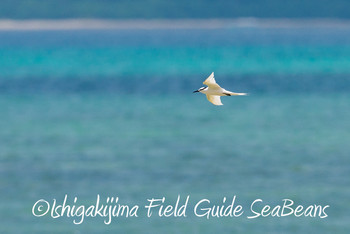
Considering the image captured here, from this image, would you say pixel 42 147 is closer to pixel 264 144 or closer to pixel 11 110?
pixel 264 144

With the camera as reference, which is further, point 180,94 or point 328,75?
point 328,75

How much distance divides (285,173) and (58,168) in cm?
523

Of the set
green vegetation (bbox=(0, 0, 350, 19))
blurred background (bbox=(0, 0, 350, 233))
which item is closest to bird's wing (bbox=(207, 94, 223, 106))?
blurred background (bbox=(0, 0, 350, 233))

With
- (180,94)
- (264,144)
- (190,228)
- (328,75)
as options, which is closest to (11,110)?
(180,94)

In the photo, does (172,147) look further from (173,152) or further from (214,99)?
(214,99)

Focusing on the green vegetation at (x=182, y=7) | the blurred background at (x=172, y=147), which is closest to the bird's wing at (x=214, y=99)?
the blurred background at (x=172, y=147)

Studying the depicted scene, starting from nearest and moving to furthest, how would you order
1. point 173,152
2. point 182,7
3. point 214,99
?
point 214,99
point 173,152
point 182,7

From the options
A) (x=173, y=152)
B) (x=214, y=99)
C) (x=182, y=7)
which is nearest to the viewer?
(x=214, y=99)

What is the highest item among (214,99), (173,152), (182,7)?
(182,7)

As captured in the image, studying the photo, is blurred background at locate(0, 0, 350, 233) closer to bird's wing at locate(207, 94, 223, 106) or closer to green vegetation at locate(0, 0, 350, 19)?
bird's wing at locate(207, 94, 223, 106)

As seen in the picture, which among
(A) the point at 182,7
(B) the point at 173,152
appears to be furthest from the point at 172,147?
(A) the point at 182,7

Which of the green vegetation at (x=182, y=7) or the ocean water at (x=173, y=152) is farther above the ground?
the green vegetation at (x=182, y=7)

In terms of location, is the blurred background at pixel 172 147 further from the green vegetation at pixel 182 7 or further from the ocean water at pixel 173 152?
the green vegetation at pixel 182 7

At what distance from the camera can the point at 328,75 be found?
56.7 metres
